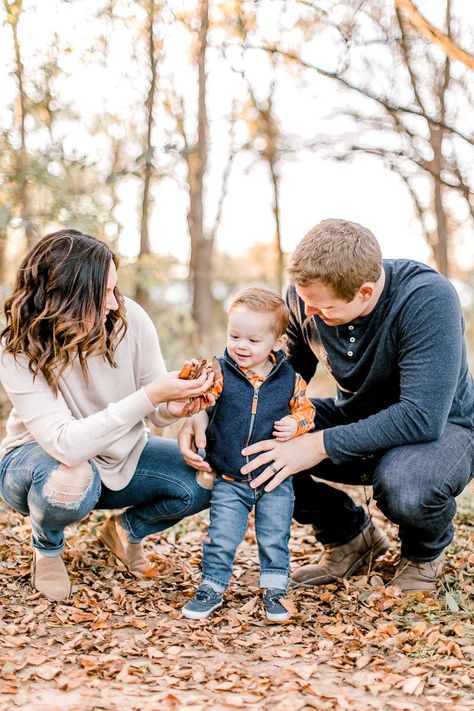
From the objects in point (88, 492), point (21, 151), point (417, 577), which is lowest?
point (417, 577)

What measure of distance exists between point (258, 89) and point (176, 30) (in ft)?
11.6

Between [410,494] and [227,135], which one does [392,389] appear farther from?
[227,135]

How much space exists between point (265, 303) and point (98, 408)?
0.94 m

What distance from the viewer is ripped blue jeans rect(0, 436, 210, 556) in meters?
3.35

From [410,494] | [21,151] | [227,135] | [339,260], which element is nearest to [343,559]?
[410,494]

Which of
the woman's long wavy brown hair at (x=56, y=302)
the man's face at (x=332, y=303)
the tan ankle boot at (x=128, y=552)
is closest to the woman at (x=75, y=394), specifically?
the woman's long wavy brown hair at (x=56, y=302)

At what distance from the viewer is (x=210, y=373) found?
344 cm

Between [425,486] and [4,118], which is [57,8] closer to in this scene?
[4,118]

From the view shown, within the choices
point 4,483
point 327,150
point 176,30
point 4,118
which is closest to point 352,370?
point 4,483

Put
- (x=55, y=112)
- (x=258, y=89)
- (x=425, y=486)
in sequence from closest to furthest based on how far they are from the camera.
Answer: (x=425, y=486) < (x=55, y=112) < (x=258, y=89)

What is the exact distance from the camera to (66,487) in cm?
333

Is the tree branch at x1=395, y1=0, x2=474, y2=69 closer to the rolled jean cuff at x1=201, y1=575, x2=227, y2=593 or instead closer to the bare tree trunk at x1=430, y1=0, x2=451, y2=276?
the rolled jean cuff at x1=201, y1=575, x2=227, y2=593

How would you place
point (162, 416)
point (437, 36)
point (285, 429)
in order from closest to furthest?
point (285, 429), point (162, 416), point (437, 36)

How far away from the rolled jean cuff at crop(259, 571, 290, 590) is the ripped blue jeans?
55 centimetres
